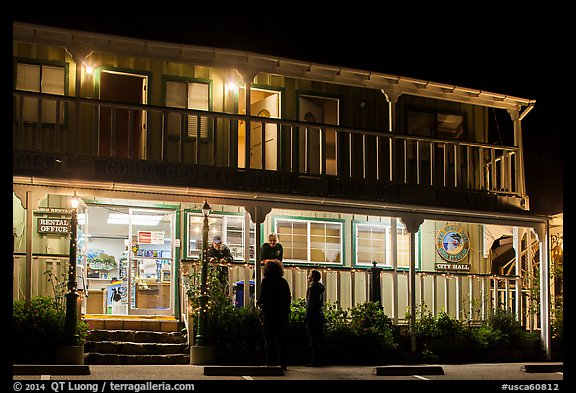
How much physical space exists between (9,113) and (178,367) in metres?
6.57

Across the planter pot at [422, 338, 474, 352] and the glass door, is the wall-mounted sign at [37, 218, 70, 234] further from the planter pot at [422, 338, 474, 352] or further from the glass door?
the planter pot at [422, 338, 474, 352]

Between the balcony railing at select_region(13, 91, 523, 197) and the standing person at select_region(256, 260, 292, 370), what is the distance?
10.6 ft

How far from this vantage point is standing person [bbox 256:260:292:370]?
51.1 feet

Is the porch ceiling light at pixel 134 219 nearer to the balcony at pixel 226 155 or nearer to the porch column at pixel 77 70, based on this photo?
the balcony at pixel 226 155

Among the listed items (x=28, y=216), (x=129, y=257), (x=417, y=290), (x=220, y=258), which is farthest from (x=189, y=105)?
(x=417, y=290)

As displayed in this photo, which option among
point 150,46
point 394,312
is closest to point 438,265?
point 394,312

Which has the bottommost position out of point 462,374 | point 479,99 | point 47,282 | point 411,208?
point 462,374

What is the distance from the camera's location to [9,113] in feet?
36.8

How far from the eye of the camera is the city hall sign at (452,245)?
889 inches

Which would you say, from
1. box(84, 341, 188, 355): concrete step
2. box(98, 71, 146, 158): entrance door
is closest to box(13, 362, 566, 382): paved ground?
box(84, 341, 188, 355): concrete step

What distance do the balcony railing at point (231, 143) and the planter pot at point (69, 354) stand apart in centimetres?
357

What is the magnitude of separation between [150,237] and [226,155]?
248cm

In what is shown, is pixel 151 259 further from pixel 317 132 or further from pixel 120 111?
pixel 317 132

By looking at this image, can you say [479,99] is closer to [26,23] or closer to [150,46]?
[150,46]
